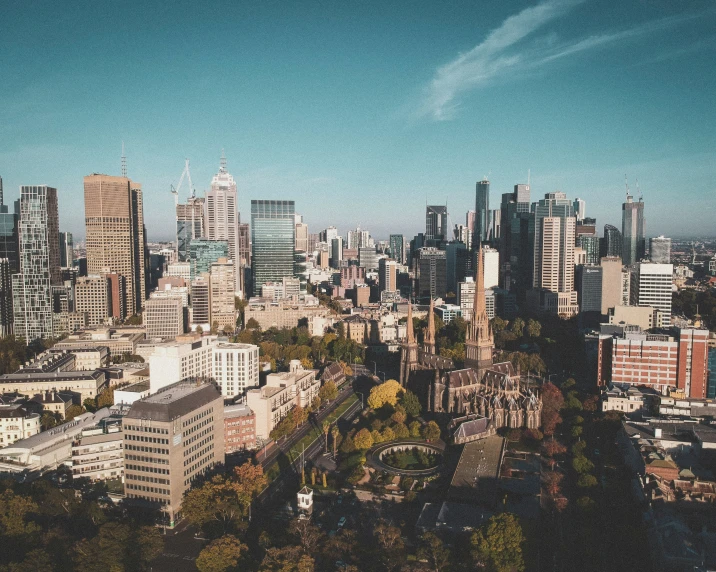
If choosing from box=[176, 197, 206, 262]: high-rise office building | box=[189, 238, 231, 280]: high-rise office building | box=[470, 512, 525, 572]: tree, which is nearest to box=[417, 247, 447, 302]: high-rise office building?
box=[189, 238, 231, 280]: high-rise office building

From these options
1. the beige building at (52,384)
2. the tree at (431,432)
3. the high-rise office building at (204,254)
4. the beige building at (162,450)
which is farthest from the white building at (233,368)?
the high-rise office building at (204,254)

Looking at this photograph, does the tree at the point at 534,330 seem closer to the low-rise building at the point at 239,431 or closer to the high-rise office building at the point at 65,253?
the low-rise building at the point at 239,431

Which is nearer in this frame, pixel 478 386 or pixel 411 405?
pixel 411 405

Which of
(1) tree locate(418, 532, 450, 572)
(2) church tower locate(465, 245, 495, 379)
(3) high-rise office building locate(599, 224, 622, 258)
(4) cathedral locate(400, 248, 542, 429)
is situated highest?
(3) high-rise office building locate(599, 224, 622, 258)

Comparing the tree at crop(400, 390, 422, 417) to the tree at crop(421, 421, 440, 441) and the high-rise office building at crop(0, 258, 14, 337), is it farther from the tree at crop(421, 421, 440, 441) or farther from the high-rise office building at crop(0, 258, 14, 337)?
the high-rise office building at crop(0, 258, 14, 337)

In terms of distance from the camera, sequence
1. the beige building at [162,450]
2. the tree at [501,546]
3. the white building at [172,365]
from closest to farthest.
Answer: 1. the tree at [501,546]
2. the beige building at [162,450]
3. the white building at [172,365]

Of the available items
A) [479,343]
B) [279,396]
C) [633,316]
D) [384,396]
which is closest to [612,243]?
[633,316]

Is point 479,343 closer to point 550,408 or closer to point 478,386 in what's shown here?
point 478,386
